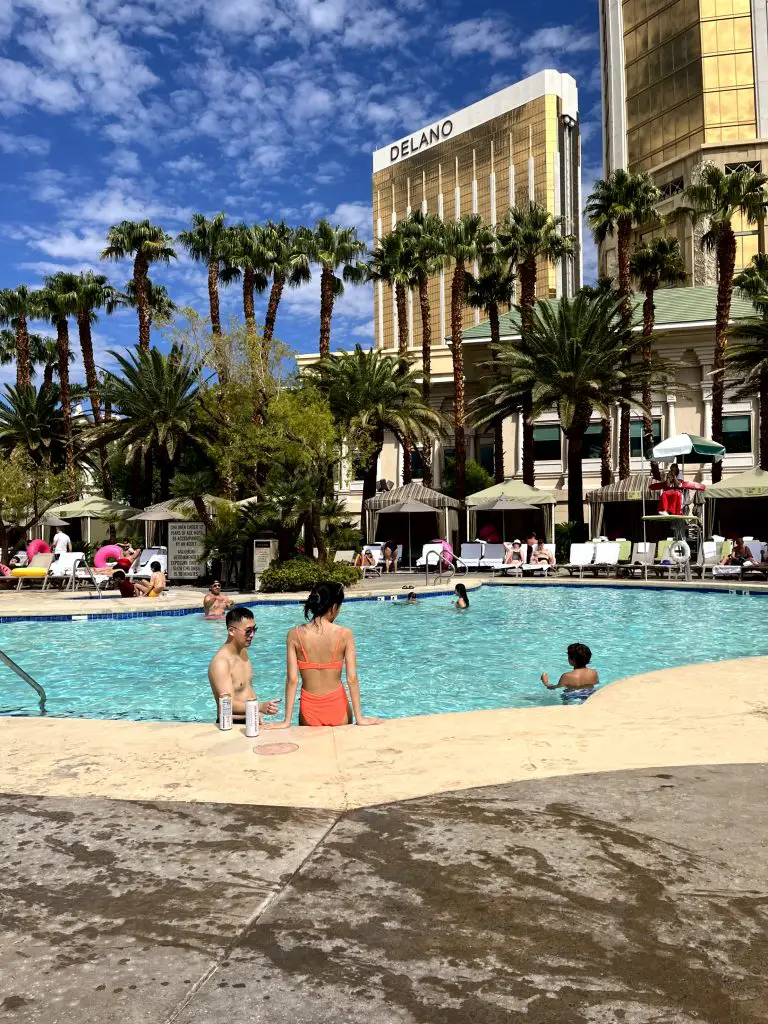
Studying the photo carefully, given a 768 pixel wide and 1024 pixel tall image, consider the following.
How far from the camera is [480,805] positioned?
3902mm

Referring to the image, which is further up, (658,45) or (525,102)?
(525,102)

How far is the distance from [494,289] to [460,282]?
3.52m

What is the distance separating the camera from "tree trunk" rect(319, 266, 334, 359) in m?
36.2

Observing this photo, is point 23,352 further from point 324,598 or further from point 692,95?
point 692,95

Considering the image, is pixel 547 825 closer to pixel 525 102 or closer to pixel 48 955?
pixel 48 955

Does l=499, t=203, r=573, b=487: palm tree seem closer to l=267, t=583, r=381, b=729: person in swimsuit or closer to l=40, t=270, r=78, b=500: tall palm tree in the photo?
l=40, t=270, r=78, b=500: tall palm tree

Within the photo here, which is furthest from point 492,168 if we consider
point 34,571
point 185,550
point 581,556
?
point 34,571

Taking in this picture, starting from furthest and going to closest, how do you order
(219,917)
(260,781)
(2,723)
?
(2,723), (260,781), (219,917)

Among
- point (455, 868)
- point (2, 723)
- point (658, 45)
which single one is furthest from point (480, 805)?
point (658, 45)

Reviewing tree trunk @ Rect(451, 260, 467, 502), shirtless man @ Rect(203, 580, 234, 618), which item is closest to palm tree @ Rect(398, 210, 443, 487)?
tree trunk @ Rect(451, 260, 467, 502)

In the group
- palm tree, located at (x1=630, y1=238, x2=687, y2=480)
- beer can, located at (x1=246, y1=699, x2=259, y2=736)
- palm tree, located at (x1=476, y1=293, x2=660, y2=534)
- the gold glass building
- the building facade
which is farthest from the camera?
the gold glass building

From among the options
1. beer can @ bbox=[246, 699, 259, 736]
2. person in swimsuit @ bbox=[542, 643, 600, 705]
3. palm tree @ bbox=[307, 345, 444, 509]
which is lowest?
person in swimsuit @ bbox=[542, 643, 600, 705]

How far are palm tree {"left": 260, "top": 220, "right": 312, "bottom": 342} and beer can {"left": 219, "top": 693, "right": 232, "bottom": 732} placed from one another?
31208mm

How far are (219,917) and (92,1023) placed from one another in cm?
62
